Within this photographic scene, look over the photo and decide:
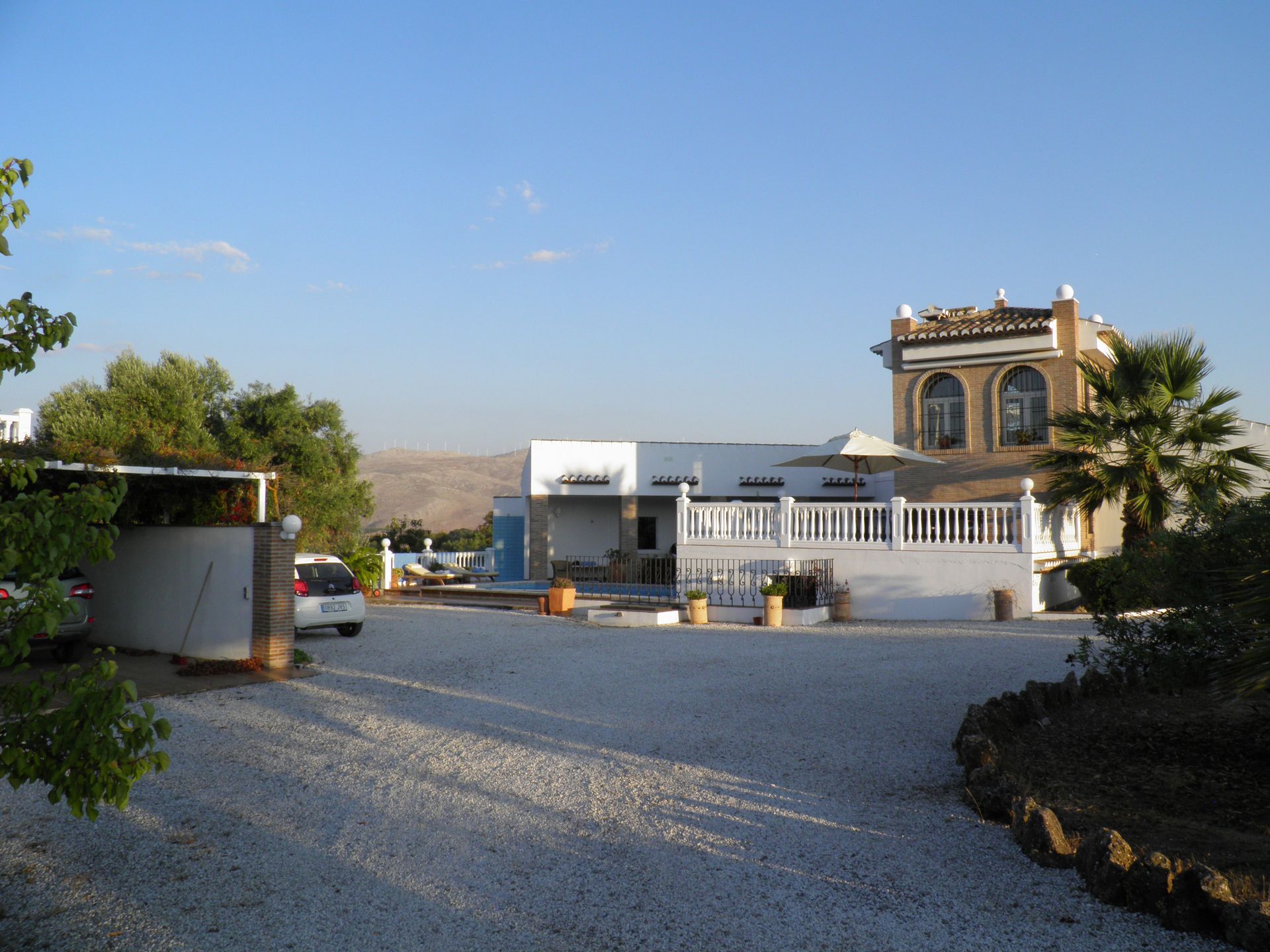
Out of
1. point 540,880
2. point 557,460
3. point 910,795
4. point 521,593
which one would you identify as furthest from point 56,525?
point 557,460

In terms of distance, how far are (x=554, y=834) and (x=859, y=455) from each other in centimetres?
1348

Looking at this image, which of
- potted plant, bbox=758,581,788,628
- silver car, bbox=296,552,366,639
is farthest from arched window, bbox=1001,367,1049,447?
silver car, bbox=296,552,366,639

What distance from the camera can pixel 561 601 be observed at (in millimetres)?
17984

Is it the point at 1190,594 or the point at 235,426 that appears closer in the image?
the point at 1190,594

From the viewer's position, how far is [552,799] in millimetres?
5941

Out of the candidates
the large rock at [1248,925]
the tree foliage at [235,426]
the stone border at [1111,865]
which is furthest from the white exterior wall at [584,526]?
the large rock at [1248,925]

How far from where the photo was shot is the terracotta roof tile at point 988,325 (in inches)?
858

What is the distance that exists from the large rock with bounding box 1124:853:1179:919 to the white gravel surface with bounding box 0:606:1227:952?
0.11m

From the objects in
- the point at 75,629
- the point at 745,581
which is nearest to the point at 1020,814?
the point at 75,629

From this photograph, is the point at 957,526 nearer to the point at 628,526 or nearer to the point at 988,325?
the point at 988,325

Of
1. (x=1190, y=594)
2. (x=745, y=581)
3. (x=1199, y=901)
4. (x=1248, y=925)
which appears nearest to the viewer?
(x=1248, y=925)

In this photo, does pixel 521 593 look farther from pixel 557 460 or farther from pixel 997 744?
pixel 997 744

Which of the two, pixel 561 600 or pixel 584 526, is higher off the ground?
pixel 584 526

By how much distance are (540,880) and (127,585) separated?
1126 cm
